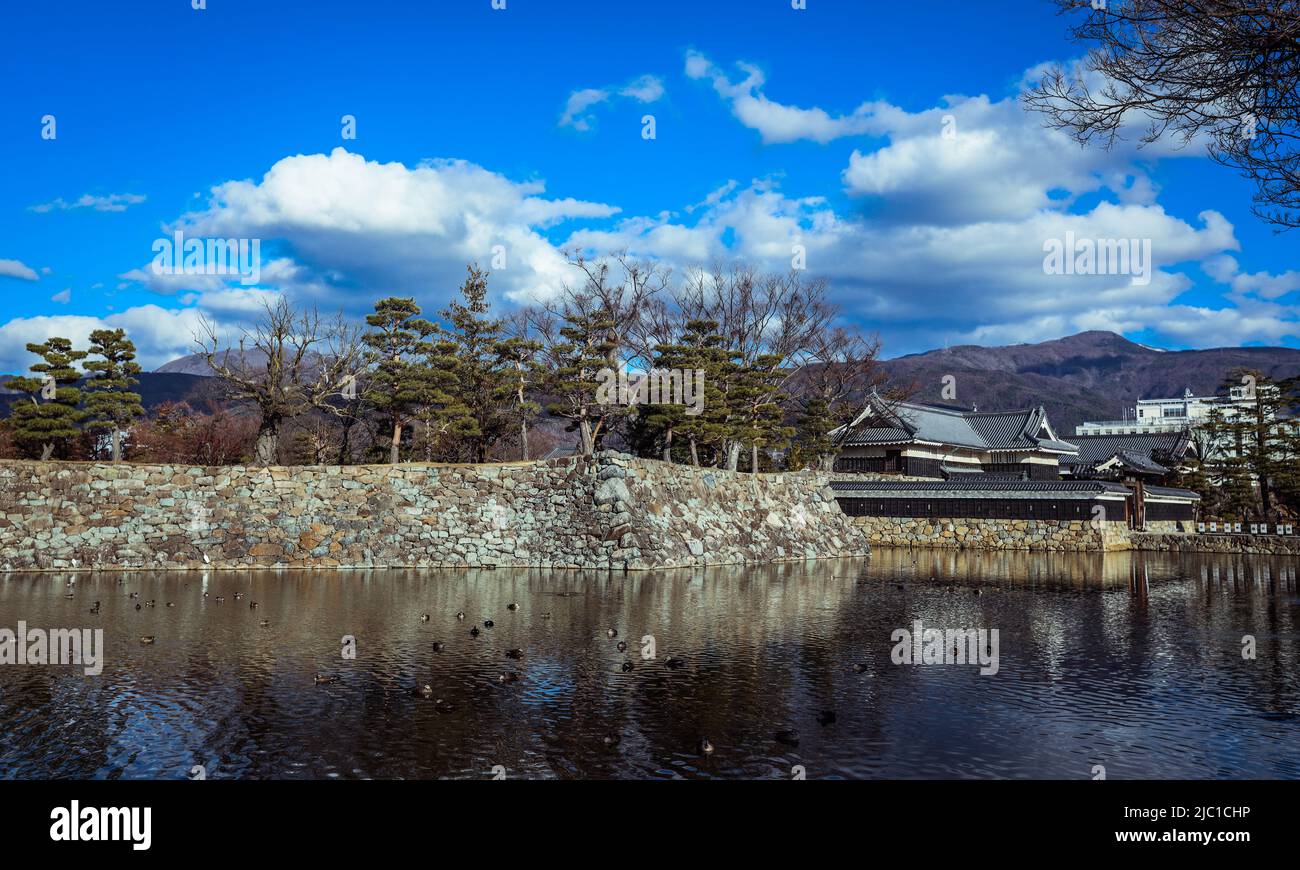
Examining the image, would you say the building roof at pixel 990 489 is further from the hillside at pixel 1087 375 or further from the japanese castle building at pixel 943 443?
the hillside at pixel 1087 375

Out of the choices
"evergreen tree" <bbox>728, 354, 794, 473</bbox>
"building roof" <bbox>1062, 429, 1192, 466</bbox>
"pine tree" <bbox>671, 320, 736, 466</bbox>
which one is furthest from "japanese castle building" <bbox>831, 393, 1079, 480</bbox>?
"pine tree" <bbox>671, 320, 736, 466</bbox>

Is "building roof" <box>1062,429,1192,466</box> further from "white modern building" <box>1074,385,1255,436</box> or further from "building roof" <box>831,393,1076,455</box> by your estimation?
"white modern building" <box>1074,385,1255,436</box>

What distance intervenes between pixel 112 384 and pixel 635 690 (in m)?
26.9

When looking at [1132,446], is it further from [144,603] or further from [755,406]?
[144,603]

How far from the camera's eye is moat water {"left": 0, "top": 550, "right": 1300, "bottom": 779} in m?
7.20

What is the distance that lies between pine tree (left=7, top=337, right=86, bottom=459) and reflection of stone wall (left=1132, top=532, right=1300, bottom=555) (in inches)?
1732

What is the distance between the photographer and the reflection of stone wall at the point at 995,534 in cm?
3572

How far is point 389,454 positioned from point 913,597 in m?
23.7

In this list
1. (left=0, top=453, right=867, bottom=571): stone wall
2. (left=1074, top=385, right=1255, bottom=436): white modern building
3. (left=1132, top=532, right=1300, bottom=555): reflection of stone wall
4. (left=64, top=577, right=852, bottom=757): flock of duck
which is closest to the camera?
(left=64, top=577, right=852, bottom=757): flock of duck

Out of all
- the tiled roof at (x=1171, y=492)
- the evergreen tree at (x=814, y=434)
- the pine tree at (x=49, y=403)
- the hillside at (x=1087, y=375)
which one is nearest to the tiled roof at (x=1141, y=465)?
the tiled roof at (x=1171, y=492)

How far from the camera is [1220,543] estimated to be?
36.8 m
